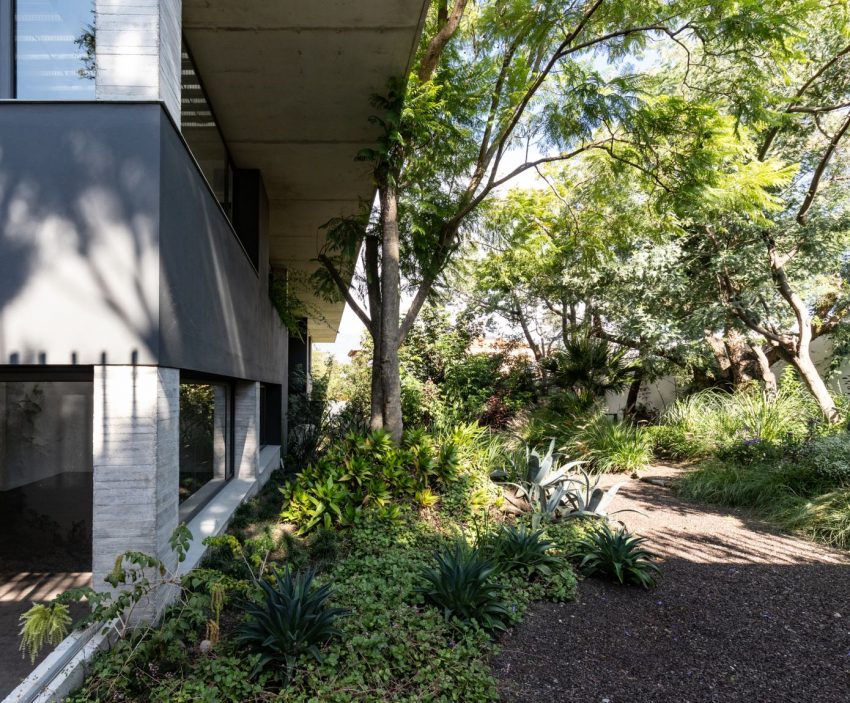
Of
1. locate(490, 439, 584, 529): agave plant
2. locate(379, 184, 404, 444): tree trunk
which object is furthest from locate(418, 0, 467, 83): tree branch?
locate(490, 439, 584, 529): agave plant

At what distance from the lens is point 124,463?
331 centimetres

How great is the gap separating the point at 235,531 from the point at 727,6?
7.33 meters

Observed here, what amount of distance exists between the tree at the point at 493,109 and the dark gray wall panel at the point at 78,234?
327 centimetres

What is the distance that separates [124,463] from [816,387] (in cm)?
1126

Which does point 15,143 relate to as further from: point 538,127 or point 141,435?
point 538,127

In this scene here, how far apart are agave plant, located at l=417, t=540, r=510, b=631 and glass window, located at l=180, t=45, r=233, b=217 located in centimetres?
402

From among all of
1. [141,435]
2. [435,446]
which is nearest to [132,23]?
[141,435]

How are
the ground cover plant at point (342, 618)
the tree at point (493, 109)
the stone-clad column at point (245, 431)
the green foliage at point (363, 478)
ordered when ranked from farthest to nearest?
1. the stone-clad column at point (245, 431)
2. the tree at point (493, 109)
3. the green foliage at point (363, 478)
4. the ground cover plant at point (342, 618)

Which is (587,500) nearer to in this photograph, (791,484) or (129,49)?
(791,484)

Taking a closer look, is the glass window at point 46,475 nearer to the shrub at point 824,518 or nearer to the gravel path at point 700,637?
the gravel path at point 700,637

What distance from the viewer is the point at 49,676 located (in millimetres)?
2682

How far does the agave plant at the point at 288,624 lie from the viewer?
10.2ft

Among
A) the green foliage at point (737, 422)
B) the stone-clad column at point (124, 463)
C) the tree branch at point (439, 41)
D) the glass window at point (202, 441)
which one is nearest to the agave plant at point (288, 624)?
the stone-clad column at point (124, 463)

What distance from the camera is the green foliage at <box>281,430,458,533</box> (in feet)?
19.5
